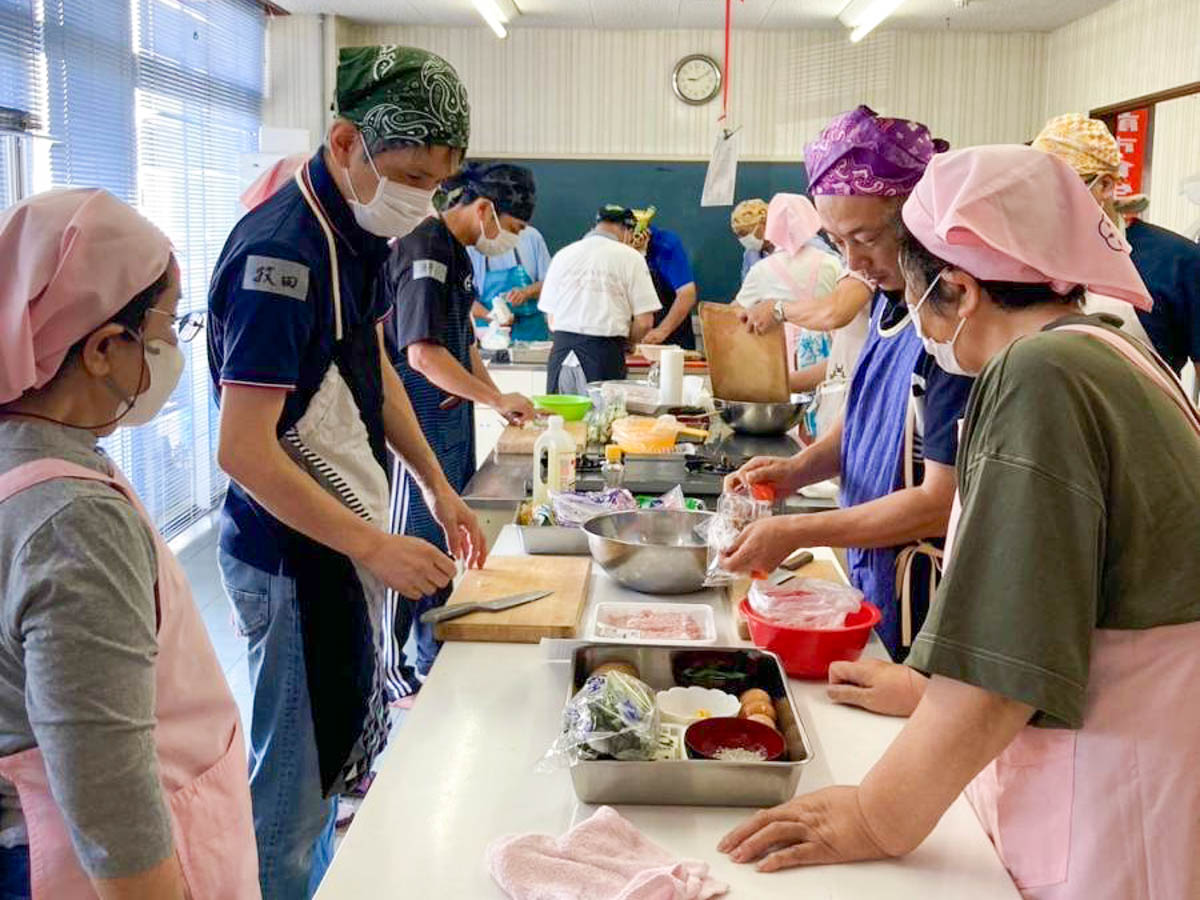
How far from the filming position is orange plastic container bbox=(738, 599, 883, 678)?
1688 mm

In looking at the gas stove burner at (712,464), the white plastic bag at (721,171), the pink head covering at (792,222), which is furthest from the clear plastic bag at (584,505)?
the white plastic bag at (721,171)

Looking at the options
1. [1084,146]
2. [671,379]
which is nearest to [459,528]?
[1084,146]

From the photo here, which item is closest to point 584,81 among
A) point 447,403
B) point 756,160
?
point 756,160

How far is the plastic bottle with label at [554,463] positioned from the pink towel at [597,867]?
1434mm

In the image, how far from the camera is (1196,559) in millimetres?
1071

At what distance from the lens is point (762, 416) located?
3.62 metres

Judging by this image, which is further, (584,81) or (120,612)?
(584,81)

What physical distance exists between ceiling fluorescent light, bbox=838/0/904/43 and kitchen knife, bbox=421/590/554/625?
223 inches

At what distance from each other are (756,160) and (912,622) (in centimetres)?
667

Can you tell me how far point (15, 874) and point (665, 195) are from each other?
295 inches

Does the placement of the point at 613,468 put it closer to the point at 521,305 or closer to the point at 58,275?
the point at 58,275

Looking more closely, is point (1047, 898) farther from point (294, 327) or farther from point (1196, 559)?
point (294, 327)

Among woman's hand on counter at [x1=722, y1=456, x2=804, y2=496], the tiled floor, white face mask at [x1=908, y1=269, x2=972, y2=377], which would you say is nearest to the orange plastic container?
white face mask at [x1=908, y1=269, x2=972, y2=377]

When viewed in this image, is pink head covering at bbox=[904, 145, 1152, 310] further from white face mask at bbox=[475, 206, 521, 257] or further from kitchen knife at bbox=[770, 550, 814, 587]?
white face mask at bbox=[475, 206, 521, 257]
